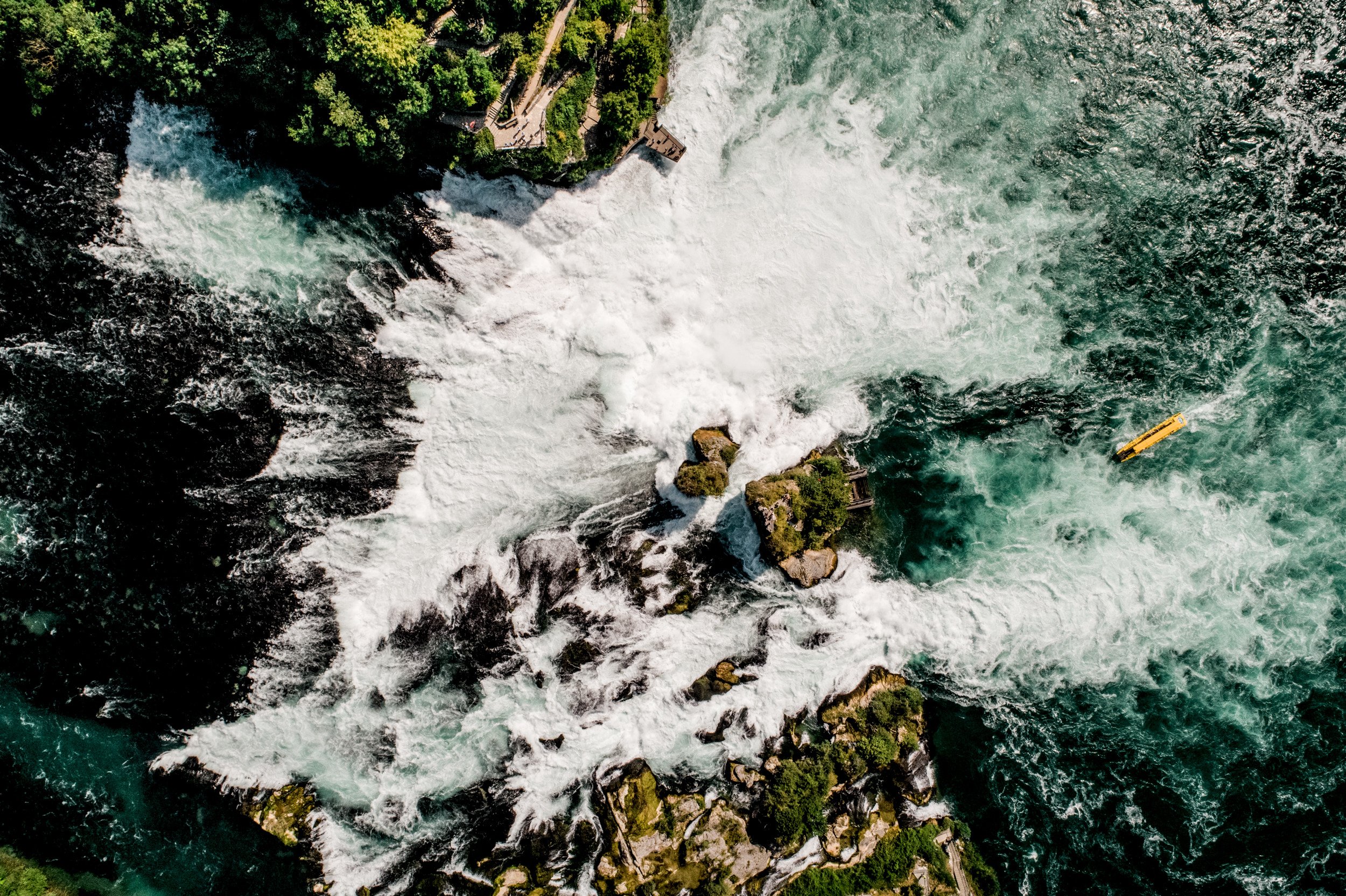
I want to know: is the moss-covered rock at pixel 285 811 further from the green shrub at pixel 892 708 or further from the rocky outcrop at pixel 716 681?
the green shrub at pixel 892 708

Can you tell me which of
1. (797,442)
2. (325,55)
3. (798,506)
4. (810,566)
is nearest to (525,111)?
(325,55)

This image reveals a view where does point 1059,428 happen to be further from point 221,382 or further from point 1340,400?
point 221,382

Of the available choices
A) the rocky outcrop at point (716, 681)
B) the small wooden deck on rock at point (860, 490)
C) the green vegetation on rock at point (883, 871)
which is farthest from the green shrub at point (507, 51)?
the green vegetation on rock at point (883, 871)

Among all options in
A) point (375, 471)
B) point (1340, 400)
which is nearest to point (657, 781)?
point (375, 471)

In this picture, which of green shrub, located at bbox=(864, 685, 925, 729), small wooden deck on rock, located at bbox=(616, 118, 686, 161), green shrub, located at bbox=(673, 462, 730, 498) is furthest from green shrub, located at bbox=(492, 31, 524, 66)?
green shrub, located at bbox=(864, 685, 925, 729)

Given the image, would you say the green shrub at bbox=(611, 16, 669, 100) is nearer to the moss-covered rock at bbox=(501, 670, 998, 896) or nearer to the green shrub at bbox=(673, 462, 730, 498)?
the green shrub at bbox=(673, 462, 730, 498)

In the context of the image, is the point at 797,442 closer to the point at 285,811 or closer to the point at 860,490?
the point at 860,490
